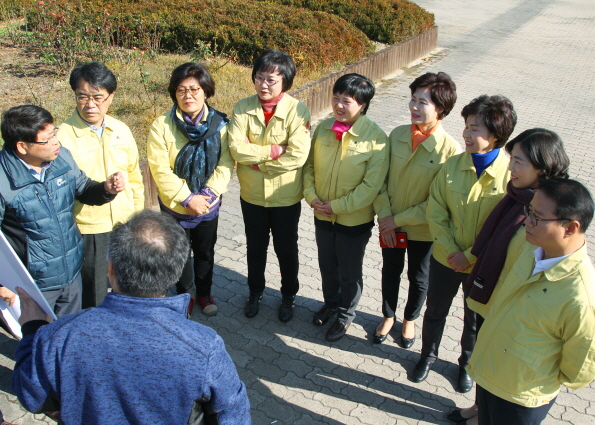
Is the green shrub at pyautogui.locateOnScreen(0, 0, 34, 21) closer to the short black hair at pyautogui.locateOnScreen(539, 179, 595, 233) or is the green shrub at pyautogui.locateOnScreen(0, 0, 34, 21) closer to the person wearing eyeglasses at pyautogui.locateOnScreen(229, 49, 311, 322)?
the person wearing eyeglasses at pyautogui.locateOnScreen(229, 49, 311, 322)

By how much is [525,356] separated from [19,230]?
2.64 metres

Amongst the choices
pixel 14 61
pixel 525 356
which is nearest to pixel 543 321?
pixel 525 356

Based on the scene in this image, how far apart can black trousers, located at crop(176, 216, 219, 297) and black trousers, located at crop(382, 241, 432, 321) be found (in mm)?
1290

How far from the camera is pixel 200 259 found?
3896 mm

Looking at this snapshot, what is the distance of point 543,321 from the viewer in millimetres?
2184

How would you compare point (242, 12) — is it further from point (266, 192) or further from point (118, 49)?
point (266, 192)

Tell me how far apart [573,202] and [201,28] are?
9.39 metres

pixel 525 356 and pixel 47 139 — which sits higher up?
pixel 47 139

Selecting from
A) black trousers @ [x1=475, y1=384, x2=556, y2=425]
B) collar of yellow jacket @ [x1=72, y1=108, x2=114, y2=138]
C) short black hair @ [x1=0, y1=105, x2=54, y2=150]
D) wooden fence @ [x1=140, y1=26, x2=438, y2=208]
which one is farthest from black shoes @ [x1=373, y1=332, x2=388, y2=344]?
wooden fence @ [x1=140, y1=26, x2=438, y2=208]

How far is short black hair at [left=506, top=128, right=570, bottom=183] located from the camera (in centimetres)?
252

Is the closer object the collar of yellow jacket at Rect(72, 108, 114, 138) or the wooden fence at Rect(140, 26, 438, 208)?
the collar of yellow jacket at Rect(72, 108, 114, 138)

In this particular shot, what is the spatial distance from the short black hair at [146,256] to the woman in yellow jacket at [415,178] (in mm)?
1908

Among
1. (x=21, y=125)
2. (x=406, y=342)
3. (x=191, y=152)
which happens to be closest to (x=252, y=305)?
(x=406, y=342)

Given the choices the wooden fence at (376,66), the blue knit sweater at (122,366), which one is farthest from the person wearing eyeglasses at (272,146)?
the wooden fence at (376,66)
